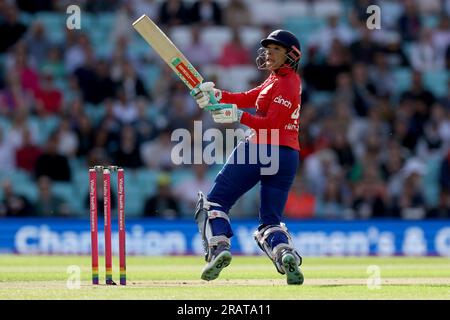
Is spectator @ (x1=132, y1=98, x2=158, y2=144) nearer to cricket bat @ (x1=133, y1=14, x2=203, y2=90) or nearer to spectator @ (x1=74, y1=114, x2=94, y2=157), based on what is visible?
spectator @ (x1=74, y1=114, x2=94, y2=157)

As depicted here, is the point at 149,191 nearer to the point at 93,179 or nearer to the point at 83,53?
the point at 83,53

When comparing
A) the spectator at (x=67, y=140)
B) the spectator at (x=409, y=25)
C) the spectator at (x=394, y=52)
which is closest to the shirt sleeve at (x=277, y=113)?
the spectator at (x=67, y=140)

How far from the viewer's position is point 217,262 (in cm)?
880

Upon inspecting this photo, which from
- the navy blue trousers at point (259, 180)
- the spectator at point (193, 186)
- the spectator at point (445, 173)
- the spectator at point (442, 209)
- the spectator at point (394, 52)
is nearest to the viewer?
the navy blue trousers at point (259, 180)

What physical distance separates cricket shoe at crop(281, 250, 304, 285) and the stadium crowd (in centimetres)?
645

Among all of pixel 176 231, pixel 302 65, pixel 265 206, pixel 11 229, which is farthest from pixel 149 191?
pixel 265 206

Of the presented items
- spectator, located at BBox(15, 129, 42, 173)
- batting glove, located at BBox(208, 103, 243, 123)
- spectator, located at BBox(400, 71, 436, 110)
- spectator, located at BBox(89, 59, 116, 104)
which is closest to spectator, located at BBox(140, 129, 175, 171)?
spectator, located at BBox(89, 59, 116, 104)

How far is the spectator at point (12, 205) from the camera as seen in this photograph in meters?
15.2

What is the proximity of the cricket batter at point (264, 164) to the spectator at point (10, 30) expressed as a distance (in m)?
8.29

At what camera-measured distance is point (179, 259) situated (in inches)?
549

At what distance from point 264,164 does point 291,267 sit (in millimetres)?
810

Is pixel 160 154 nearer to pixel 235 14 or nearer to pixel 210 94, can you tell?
pixel 235 14

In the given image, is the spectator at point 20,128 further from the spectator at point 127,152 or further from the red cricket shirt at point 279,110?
the red cricket shirt at point 279,110

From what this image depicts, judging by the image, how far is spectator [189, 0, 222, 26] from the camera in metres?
17.4
